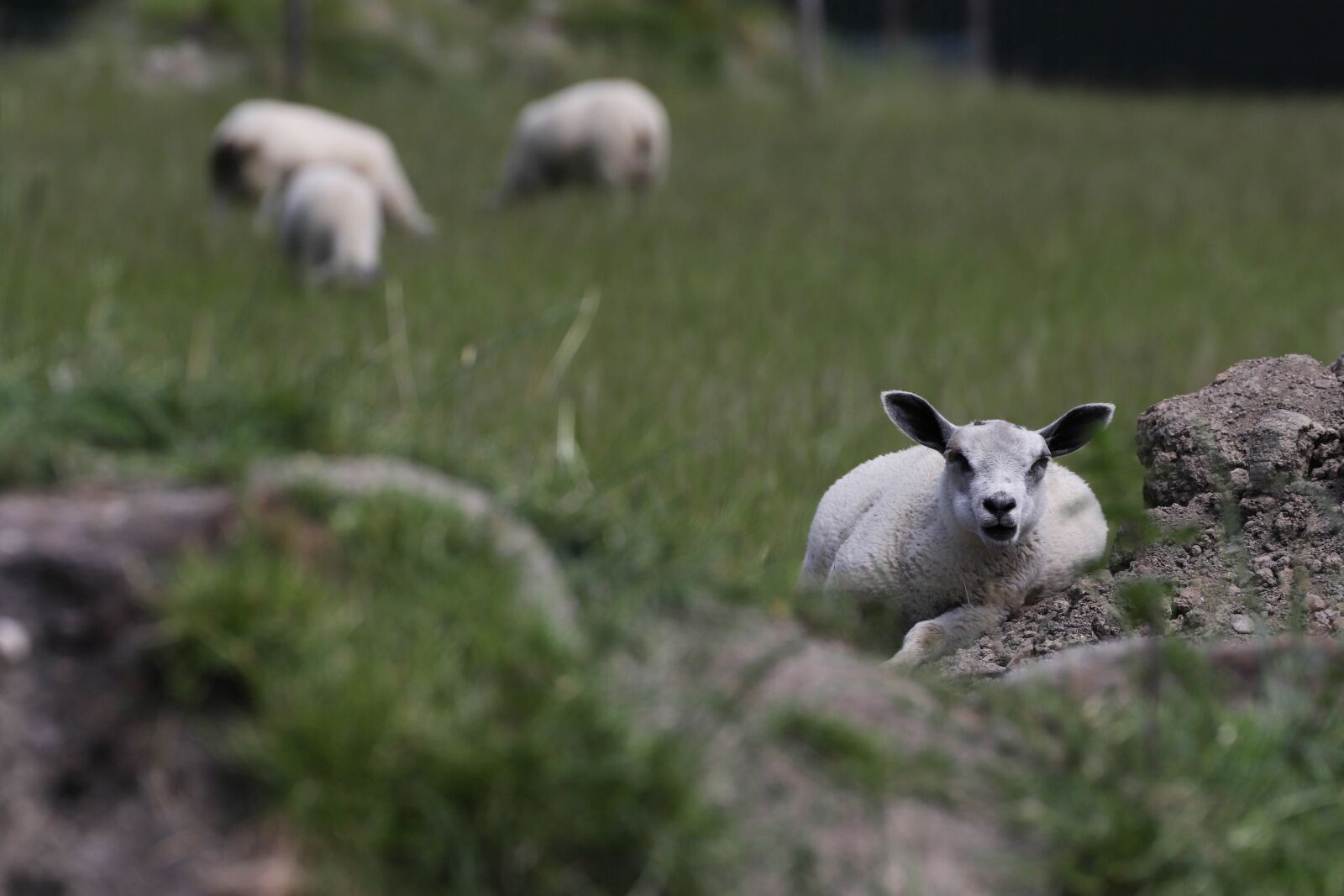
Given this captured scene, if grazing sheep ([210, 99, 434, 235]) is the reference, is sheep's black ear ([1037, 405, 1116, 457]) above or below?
above

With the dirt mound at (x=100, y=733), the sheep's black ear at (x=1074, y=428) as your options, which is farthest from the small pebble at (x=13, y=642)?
the sheep's black ear at (x=1074, y=428)

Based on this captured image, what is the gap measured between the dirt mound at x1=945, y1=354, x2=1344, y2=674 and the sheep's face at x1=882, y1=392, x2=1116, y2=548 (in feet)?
0.66

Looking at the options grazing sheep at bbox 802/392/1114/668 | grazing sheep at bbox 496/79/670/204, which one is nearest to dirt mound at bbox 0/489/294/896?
grazing sheep at bbox 802/392/1114/668

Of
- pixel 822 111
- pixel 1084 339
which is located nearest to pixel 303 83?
pixel 822 111

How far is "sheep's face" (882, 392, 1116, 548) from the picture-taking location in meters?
2.65

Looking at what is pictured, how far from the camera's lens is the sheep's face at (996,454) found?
2.65 metres

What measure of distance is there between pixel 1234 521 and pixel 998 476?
1.34 feet

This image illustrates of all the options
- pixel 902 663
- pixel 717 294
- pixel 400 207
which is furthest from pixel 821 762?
pixel 400 207

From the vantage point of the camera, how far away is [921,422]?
2822 millimetres

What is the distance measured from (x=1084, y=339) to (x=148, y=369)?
125 inches

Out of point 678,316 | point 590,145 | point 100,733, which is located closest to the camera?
point 100,733

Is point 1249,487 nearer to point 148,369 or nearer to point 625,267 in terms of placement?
point 148,369

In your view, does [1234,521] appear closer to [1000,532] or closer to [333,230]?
[1000,532]

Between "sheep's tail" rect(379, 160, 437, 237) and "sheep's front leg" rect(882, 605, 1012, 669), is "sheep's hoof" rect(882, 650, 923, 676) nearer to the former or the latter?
"sheep's front leg" rect(882, 605, 1012, 669)
